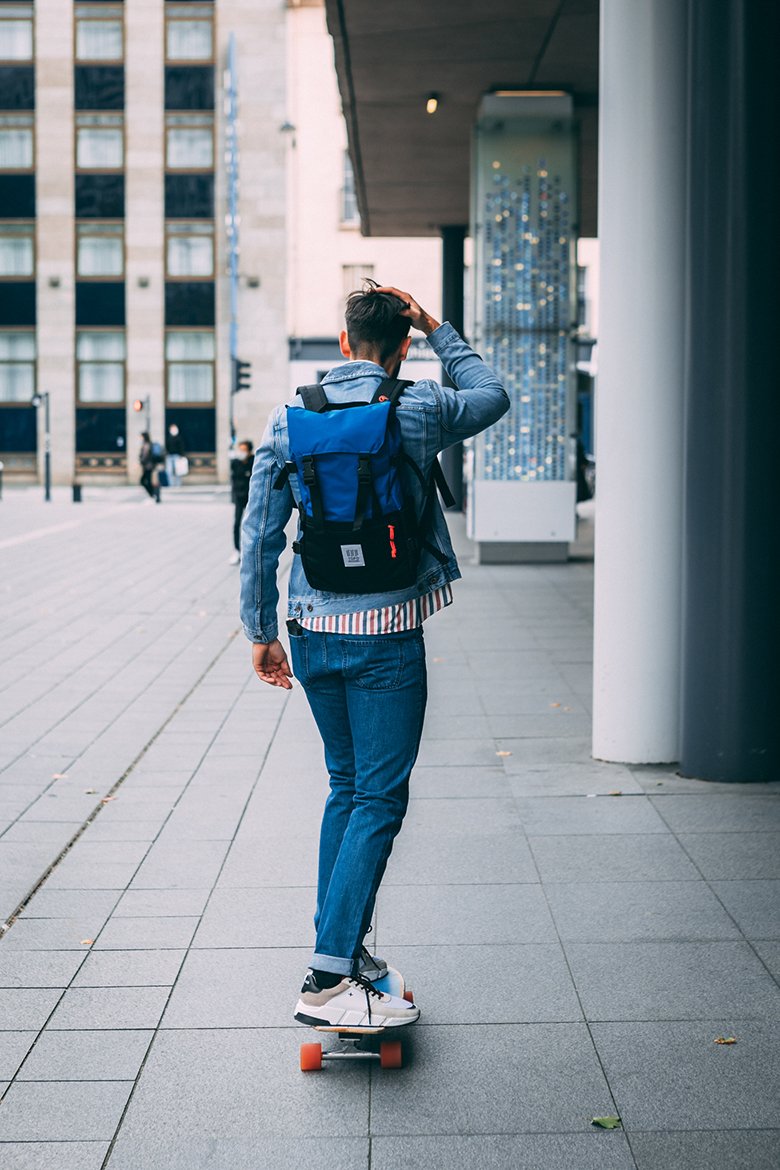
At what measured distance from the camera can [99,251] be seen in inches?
1865

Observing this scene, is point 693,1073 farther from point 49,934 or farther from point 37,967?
point 49,934

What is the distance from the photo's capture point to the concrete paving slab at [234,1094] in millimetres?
3352

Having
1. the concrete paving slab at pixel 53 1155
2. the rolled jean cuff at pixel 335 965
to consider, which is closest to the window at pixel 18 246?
the rolled jean cuff at pixel 335 965

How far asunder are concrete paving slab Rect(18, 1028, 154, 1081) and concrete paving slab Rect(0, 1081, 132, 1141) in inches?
1.8

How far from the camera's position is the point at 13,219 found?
47781 mm

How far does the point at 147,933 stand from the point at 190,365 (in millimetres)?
43854

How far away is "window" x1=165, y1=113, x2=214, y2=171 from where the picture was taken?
4706 cm

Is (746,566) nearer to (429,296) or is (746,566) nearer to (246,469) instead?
(246,469)

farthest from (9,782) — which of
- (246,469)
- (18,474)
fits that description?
(18,474)

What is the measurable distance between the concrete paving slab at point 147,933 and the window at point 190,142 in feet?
147

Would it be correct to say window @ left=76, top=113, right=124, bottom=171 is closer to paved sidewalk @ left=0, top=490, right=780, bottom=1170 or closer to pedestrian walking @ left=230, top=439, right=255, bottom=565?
pedestrian walking @ left=230, top=439, right=255, bottom=565

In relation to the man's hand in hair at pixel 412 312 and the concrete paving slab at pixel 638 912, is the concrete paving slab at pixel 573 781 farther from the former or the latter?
the man's hand in hair at pixel 412 312

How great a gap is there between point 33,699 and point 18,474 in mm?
40356

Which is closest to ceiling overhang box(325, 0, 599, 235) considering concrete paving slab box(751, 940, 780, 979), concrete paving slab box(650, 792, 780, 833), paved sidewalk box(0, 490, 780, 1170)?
paved sidewalk box(0, 490, 780, 1170)
